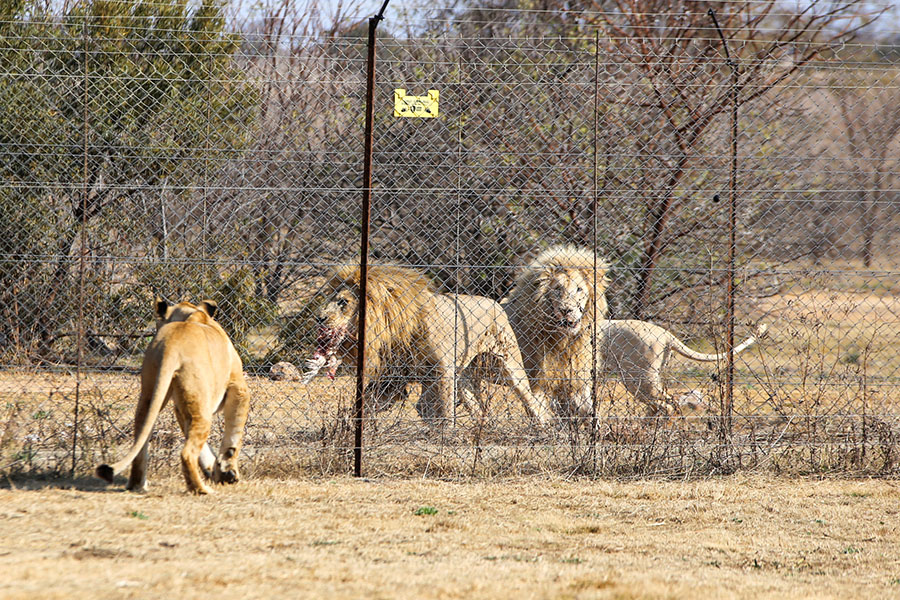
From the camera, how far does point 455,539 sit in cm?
525

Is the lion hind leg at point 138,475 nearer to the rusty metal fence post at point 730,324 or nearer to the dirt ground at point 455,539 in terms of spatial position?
the dirt ground at point 455,539

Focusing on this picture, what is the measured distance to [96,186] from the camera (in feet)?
26.5

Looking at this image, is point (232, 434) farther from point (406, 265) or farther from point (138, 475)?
point (406, 265)

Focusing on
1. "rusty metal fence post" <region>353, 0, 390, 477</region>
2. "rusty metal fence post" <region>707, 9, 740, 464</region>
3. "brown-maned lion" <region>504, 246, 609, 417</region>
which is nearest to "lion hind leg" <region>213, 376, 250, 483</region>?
"rusty metal fence post" <region>353, 0, 390, 477</region>

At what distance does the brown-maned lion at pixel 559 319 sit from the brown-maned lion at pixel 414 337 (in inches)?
11.1

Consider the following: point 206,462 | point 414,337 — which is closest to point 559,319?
point 414,337

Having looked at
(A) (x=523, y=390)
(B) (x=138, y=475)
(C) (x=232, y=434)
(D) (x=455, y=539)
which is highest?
(A) (x=523, y=390)

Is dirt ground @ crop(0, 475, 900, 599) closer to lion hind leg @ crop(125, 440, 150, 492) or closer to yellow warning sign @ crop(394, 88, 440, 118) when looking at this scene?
lion hind leg @ crop(125, 440, 150, 492)

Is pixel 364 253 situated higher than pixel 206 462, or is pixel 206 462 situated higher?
pixel 364 253

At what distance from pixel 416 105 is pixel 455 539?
316cm

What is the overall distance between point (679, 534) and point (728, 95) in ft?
15.0

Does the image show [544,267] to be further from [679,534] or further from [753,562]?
[753,562]

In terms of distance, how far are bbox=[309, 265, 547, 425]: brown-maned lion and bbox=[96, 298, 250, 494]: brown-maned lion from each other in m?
1.20

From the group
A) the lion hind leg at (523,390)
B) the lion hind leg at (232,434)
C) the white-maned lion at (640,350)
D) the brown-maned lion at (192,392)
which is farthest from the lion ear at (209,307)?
the white-maned lion at (640,350)
